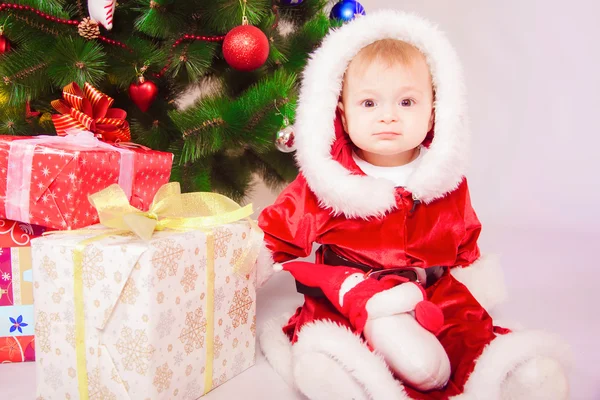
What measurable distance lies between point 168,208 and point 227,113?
386mm

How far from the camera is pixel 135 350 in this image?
35.7 inches

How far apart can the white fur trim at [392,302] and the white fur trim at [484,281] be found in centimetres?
27

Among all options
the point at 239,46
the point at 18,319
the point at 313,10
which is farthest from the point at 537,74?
the point at 18,319

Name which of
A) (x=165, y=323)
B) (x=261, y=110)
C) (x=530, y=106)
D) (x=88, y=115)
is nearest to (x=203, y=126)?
(x=261, y=110)

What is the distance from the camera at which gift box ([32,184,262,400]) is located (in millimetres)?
901

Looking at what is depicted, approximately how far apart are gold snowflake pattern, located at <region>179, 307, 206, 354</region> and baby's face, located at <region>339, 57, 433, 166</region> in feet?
1.65

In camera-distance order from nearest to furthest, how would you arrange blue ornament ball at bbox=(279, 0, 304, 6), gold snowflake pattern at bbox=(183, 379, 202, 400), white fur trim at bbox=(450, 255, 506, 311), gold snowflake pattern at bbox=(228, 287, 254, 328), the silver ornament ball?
gold snowflake pattern at bbox=(183, 379, 202, 400), gold snowflake pattern at bbox=(228, 287, 254, 328), white fur trim at bbox=(450, 255, 506, 311), the silver ornament ball, blue ornament ball at bbox=(279, 0, 304, 6)

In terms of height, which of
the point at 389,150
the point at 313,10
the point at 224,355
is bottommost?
the point at 224,355

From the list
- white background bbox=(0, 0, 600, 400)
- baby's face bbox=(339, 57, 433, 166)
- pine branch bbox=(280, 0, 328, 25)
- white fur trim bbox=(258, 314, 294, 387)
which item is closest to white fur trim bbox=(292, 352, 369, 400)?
white fur trim bbox=(258, 314, 294, 387)


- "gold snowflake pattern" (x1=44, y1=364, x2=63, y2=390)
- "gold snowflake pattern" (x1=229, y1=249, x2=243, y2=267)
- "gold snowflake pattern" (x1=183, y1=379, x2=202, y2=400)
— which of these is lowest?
"gold snowflake pattern" (x1=183, y1=379, x2=202, y2=400)

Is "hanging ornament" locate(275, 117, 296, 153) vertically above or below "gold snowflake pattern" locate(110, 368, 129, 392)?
above

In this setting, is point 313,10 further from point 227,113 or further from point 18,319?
point 18,319

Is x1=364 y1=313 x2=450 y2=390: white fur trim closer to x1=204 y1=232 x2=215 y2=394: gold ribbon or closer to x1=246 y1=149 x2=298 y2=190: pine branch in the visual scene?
x1=204 y1=232 x2=215 y2=394: gold ribbon

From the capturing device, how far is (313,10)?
5.68 feet
